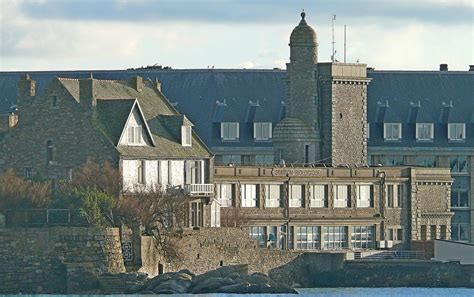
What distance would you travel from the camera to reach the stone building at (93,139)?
106m

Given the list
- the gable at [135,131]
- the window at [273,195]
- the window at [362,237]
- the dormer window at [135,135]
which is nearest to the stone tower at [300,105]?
the window at [362,237]

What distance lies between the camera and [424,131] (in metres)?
137

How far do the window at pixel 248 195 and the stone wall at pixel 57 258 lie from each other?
2093cm

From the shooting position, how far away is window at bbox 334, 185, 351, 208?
121 metres

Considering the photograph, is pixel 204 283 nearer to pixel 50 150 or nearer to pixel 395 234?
pixel 50 150

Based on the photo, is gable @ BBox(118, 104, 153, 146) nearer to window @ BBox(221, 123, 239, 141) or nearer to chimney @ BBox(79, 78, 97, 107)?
chimney @ BBox(79, 78, 97, 107)

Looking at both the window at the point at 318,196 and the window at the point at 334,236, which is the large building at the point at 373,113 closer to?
the window at the point at 334,236

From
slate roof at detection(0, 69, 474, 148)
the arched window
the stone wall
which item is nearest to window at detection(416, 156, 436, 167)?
slate roof at detection(0, 69, 474, 148)

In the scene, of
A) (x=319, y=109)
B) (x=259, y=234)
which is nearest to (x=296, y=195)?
(x=259, y=234)

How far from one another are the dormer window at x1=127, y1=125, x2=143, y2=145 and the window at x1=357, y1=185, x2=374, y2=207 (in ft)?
57.0

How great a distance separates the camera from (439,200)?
128m

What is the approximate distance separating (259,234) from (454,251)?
8.88m

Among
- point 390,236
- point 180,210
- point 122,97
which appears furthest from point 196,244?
point 390,236

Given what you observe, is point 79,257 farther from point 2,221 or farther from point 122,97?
point 122,97
